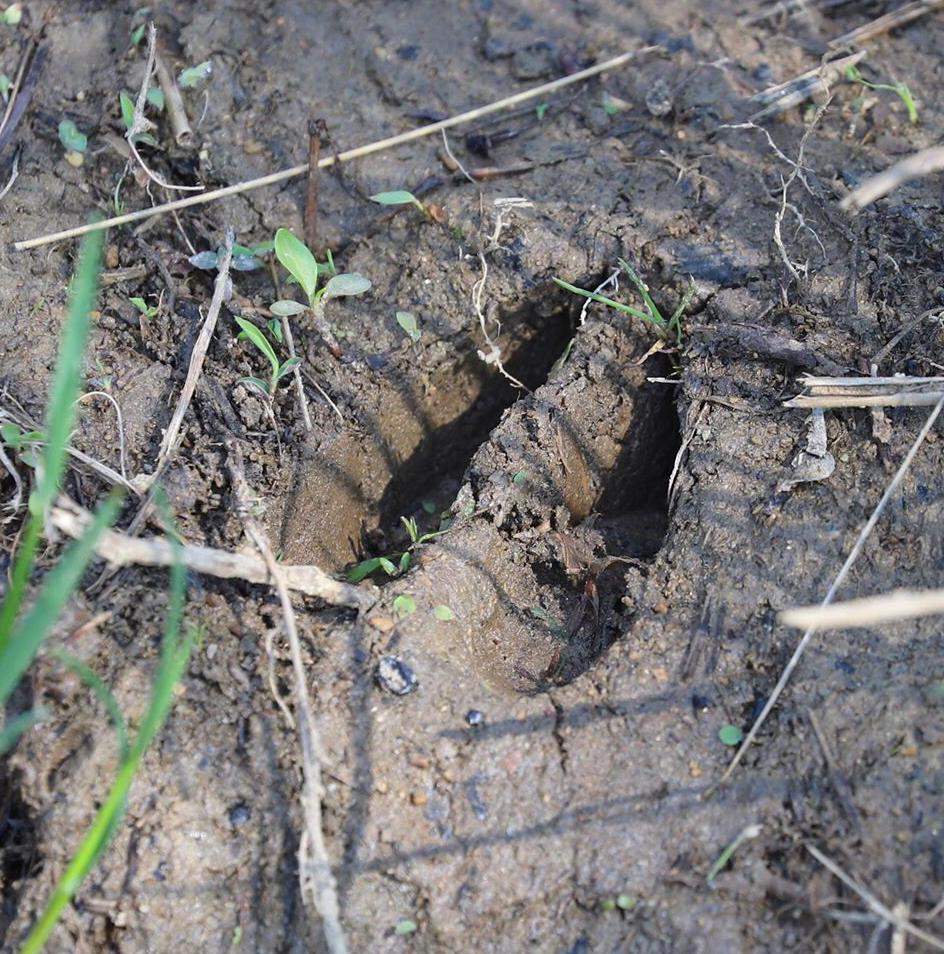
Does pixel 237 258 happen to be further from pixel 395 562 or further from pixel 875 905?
pixel 875 905

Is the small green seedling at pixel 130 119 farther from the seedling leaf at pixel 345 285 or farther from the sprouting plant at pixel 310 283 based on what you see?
the seedling leaf at pixel 345 285

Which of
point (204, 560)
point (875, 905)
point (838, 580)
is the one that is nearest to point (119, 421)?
point (204, 560)

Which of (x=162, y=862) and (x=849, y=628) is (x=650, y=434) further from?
(x=162, y=862)

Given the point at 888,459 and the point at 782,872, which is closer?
the point at 782,872

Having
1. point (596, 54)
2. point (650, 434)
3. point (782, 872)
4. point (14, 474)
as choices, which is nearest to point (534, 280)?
point (650, 434)

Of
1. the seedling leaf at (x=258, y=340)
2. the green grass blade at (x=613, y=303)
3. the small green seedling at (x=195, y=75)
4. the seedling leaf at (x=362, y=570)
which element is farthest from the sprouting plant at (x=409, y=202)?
the seedling leaf at (x=362, y=570)
